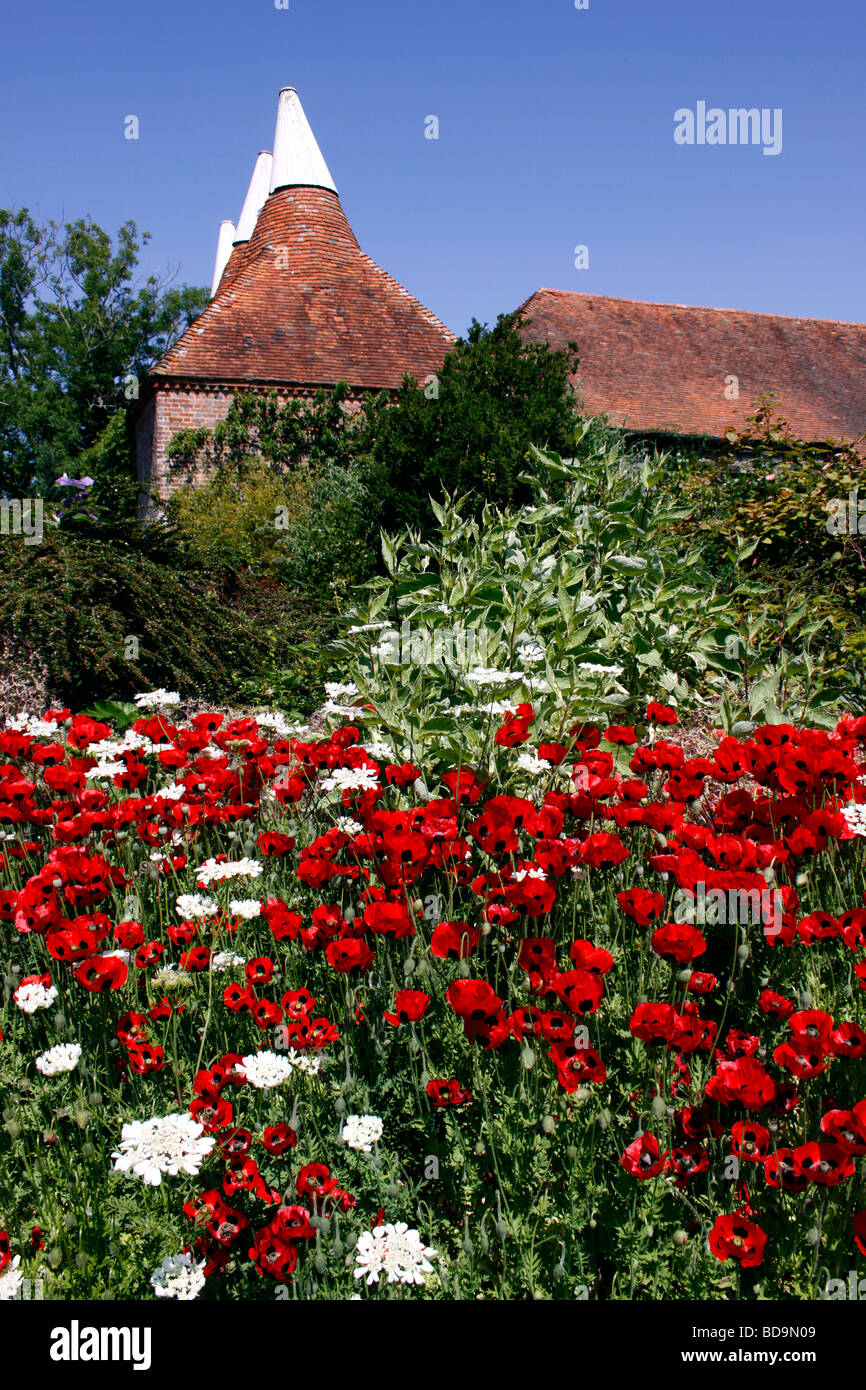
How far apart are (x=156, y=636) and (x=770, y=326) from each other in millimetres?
23958

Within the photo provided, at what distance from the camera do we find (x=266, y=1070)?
180cm

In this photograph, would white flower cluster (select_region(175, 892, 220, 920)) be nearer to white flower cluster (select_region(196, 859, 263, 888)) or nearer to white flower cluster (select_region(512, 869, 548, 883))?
white flower cluster (select_region(196, 859, 263, 888))

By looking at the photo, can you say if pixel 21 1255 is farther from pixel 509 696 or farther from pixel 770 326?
pixel 770 326

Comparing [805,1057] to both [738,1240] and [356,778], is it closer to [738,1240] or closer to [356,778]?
[738,1240]

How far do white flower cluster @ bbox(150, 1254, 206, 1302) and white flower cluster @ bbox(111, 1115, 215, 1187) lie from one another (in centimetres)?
14

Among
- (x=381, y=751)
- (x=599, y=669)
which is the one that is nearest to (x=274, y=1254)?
(x=381, y=751)

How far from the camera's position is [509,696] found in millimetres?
3861

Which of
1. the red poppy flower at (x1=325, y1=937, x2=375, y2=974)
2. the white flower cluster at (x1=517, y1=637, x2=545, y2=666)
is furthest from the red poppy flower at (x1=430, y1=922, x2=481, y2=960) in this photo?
the white flower cluster at (x1=517, y1=637, x2=545, y2=666)

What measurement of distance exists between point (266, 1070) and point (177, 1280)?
0.39 metres

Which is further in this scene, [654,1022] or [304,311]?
[304,311]

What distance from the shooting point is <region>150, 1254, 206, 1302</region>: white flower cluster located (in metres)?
1.49

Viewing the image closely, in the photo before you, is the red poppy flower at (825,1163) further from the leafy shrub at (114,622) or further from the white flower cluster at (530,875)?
the leafy shrub at (114,622)

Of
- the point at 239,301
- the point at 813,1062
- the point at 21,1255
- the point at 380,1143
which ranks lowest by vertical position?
the point at 21,1255
